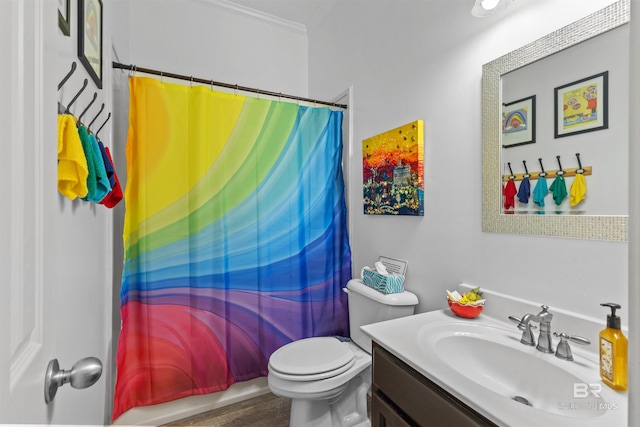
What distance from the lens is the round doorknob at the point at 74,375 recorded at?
1.67 feet

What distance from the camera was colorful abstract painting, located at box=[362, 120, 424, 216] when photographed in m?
1.46

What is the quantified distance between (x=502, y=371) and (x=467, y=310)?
0.23 metres

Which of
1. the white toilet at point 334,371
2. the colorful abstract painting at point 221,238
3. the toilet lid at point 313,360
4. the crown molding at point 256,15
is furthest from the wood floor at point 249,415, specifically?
the crown molding at point 256,15

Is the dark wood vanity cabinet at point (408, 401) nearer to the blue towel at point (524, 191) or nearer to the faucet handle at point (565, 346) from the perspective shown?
the faucet handle at point (565, 346)

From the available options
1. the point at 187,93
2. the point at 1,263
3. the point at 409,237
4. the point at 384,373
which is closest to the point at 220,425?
the point at 384,373

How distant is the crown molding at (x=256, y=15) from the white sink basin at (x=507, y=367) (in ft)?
8.15

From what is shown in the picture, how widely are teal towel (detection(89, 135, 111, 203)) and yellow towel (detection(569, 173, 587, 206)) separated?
1.44m

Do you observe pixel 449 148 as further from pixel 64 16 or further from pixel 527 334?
pixel 64 16

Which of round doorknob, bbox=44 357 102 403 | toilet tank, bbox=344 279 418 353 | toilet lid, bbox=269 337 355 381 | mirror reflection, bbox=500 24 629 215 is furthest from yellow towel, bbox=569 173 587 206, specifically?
round doorknob, bbox=44 357 102 403

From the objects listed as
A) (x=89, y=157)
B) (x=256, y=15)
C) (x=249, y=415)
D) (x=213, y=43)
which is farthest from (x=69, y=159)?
(x=256, y=15)

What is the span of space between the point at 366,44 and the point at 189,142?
1.22 metres

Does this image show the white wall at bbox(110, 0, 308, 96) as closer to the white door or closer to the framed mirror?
the white door

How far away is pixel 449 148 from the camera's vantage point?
1.33 meters

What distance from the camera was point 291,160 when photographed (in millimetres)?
1894
